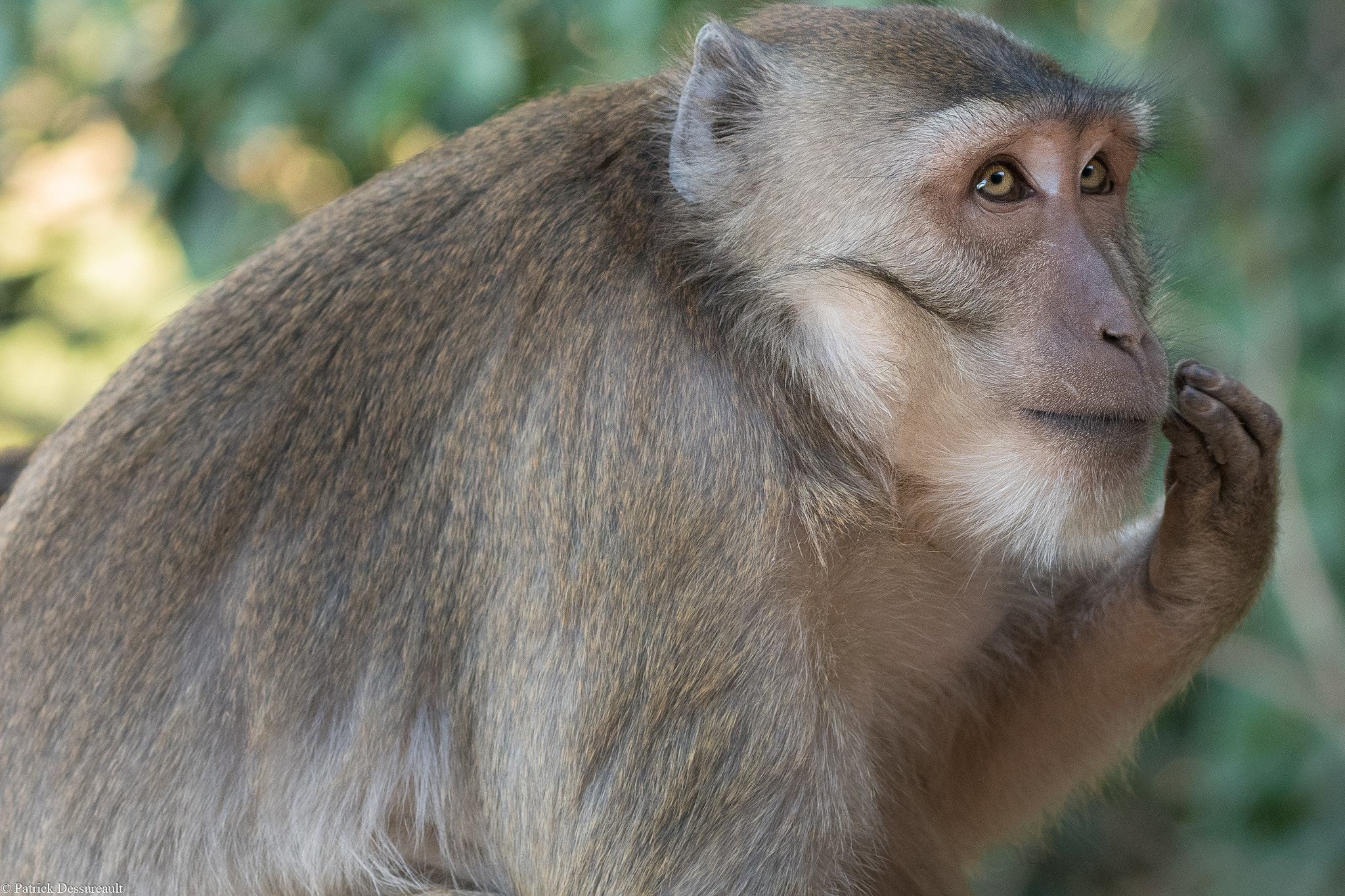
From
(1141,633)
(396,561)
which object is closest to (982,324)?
(1141,633)

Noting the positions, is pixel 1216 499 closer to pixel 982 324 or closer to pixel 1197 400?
pixel 1197 400

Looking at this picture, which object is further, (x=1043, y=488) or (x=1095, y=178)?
(x=1095, y=178)

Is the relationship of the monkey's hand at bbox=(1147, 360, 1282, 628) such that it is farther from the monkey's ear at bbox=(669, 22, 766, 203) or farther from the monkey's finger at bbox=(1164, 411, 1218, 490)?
the monkey's ear at bbox=(669, 22, 766, 203)

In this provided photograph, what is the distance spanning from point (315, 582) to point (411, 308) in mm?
556

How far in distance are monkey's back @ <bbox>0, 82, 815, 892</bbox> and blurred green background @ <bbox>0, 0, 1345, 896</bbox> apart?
1213 millimetres

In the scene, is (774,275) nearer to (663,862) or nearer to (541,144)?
(541,144)

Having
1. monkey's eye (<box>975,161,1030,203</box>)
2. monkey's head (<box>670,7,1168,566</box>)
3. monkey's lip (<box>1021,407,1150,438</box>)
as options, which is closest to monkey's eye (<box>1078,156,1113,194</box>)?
monkey's head (<box>670,7,1168,566</box>)

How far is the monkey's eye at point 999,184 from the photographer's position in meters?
2.34

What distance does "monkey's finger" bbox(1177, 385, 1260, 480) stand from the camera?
2398 mm

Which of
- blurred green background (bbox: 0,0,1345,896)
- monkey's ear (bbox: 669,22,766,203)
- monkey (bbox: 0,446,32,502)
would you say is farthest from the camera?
blurred green background (bbox: 0,0,1345,896)

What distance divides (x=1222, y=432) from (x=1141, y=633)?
1.90ft

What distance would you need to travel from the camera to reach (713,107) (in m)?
2.47

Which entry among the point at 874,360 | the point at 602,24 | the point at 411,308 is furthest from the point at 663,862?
the point at 602,24

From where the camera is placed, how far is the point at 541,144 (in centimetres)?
262
